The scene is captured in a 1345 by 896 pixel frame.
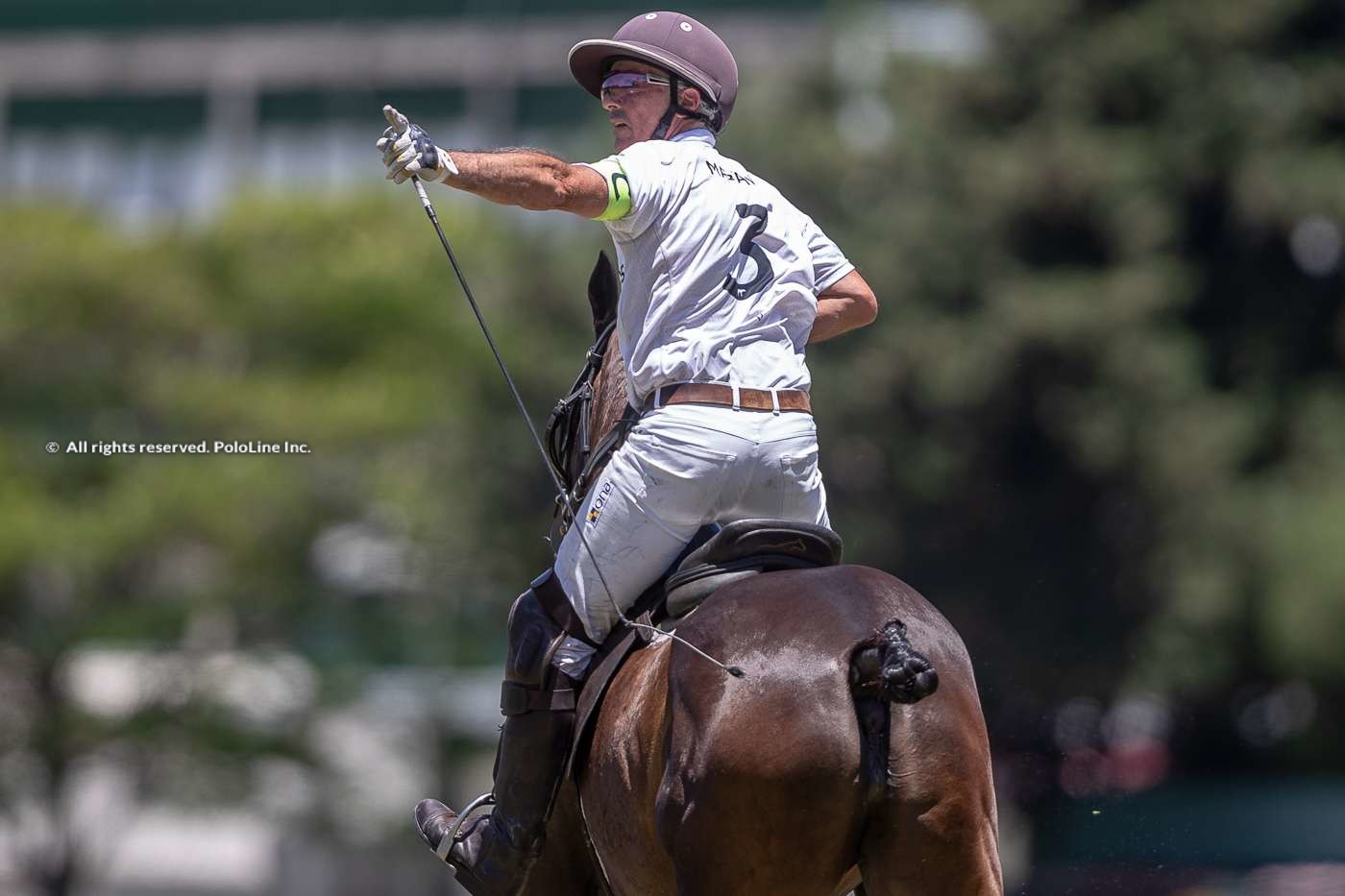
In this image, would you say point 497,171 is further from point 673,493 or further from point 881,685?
point 881,685

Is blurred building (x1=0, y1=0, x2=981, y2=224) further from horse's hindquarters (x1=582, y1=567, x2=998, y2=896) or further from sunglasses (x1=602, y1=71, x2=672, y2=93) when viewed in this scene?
horse's hindquarters (x1=582, y1=567, x2=998, y2=896)

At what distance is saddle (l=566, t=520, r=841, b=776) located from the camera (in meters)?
4.72

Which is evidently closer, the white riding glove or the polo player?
the white riding glove

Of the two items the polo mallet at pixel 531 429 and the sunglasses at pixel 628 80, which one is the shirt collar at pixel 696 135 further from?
the polo mallet at pixel 531 429

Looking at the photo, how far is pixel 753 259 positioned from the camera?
5.00 metres

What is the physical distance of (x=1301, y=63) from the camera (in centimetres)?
2331

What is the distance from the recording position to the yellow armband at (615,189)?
4.71 metres

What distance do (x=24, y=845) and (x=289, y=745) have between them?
133 inches

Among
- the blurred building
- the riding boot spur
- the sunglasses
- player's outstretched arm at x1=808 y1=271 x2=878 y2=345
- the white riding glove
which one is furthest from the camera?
the blurred building

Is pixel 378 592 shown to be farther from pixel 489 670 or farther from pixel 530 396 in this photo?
pixel 530 396

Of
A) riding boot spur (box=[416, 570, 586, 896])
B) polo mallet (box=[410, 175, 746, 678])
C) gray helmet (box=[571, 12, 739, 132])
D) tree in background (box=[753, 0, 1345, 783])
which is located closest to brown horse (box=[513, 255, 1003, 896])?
polo mallet (box=[410, 175, 746, 678])

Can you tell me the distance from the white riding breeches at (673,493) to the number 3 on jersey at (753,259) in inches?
14.0

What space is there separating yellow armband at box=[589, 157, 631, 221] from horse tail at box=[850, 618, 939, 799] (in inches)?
52.7

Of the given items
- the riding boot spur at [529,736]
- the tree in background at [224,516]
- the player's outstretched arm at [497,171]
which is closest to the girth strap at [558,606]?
the riding boot spur at [529,736]
